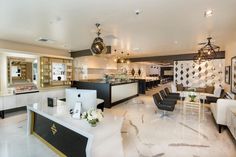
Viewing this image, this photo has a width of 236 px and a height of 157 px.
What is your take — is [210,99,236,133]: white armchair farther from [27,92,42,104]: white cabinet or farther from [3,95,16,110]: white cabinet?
[3,95,16,110]: white cabinet

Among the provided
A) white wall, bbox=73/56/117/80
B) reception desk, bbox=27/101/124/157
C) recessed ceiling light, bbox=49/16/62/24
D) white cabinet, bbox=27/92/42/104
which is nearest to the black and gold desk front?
reception desk, bbox=27/101/124/157

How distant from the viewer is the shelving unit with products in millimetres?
6740

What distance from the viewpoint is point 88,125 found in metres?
2.12

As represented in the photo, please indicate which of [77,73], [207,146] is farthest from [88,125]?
[77,73]

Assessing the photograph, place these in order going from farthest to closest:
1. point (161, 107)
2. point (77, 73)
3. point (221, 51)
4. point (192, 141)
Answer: point (77, 73) → point (221, 51) → point (161, 107) → point (192, 141)

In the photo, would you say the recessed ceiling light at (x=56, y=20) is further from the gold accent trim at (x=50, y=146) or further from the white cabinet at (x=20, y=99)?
the gold accent trim at (x=50, y=146)

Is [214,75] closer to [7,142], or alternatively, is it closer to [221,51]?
[221,51]

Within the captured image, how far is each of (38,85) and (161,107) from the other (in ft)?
18.3

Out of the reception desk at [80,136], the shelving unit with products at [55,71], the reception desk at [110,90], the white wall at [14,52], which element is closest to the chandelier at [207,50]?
the reception desk at [110,90]

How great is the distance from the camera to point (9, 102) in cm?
497

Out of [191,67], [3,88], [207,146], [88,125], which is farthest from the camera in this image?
[191,67]

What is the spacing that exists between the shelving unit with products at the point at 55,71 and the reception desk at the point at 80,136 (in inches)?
156

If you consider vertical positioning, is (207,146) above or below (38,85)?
below

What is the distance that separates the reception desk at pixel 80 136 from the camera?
1843mm
